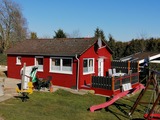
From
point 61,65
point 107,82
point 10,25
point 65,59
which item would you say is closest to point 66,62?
point 65,59

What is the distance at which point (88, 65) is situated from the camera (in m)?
23.1

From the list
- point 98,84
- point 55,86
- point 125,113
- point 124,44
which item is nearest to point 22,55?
point 55,86

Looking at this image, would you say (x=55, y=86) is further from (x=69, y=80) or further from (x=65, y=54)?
(x=65, y=54)

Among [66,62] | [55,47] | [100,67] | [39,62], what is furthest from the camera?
[100,67]

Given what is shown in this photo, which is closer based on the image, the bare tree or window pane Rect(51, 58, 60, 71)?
window pane Rect(51, 58, 60, 71)

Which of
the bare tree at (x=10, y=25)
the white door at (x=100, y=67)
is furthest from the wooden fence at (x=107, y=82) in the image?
the bare tree at (x=10, y=25)

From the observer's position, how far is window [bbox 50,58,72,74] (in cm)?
2208

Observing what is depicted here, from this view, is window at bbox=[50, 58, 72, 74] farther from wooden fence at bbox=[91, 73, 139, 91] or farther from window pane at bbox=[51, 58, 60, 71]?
wooden fence at bbox=[91, 73, 139, 91]

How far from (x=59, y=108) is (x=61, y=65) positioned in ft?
26.5

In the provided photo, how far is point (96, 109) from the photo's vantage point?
15219 mm

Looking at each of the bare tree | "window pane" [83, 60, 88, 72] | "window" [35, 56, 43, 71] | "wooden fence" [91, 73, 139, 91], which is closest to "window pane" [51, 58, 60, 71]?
"window" [35, 56, 43, 71]

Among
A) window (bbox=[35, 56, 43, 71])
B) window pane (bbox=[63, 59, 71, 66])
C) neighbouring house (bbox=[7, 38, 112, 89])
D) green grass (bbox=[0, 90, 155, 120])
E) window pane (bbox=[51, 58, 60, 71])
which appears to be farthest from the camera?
window (bbox=[35, 56, 43, 71])

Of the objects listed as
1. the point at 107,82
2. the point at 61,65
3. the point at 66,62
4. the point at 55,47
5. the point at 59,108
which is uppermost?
the point at 55,47

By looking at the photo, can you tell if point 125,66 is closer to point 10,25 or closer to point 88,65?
point 88,65
